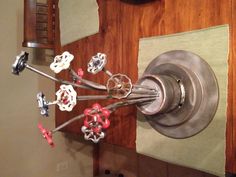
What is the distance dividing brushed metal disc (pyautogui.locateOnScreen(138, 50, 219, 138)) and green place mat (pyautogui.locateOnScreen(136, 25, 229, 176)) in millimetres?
19

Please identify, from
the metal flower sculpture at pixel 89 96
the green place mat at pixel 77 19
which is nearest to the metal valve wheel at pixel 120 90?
the metal flower sculpture at pixel 89 96

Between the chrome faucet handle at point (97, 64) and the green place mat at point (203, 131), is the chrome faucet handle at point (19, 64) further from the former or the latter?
the green place mat at point (203, 131)

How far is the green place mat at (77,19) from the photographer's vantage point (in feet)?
4.33

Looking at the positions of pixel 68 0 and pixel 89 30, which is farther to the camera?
pixel 68 0

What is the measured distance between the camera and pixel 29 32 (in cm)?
155

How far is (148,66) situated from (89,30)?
505mm

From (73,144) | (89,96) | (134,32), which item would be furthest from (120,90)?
(73,144)

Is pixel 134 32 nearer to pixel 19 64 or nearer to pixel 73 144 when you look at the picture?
pixel 19 64

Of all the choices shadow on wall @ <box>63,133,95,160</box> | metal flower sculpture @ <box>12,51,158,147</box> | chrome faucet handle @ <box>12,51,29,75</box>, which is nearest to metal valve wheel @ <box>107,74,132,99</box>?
metal flower sculpture @ <box>12,51,158,147</box>

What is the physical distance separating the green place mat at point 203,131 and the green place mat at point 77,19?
1.46 ft

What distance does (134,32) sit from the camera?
1.09 meters

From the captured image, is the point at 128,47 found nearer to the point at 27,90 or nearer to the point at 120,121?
the point at 120,121

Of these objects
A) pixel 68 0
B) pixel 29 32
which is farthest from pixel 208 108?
pixel 29 32

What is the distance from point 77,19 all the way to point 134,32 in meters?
0.49
